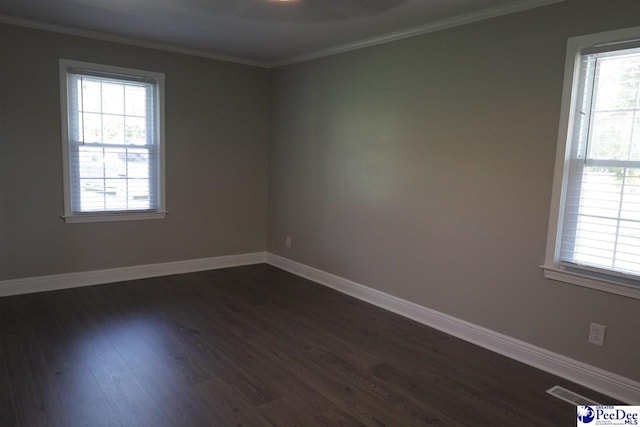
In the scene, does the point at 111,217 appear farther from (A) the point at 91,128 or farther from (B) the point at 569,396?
(B) the point at 569,396

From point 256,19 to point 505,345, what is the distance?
3020mm

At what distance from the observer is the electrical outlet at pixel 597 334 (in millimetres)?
2623

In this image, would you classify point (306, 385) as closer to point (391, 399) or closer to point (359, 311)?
point (391, 399)

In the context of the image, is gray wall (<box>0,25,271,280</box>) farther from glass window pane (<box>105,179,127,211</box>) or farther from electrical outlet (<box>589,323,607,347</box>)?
electrical outlet (<box>589,323,607,347</box>)

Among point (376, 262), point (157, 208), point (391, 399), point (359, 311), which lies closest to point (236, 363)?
point (391, 399)

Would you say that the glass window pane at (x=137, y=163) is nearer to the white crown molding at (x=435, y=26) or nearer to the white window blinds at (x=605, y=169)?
the white crown molding at (x=435, y=26)

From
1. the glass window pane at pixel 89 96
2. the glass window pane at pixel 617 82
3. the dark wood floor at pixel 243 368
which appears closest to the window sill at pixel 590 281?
the dark wood floor at pixel 243 368

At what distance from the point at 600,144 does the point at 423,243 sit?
1.44 m

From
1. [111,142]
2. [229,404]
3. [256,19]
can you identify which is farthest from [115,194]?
[229,404]

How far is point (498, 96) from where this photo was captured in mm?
3049

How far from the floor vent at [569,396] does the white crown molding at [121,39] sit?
4.22 metres

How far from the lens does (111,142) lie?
4.30m

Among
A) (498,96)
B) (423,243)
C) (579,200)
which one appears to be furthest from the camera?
(423,243)

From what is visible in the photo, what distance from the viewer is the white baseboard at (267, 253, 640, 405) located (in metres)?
2.58
